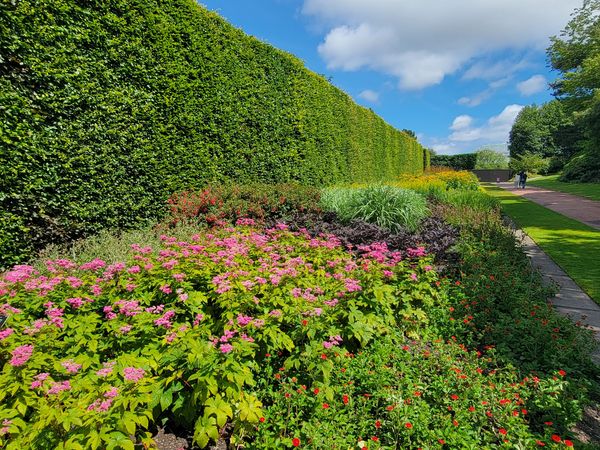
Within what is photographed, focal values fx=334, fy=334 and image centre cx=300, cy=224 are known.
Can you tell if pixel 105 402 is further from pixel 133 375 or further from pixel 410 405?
pixel 410 405

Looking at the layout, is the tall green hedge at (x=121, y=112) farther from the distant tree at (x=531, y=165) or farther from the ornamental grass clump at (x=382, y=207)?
the distant tree at (x=531, y=165)

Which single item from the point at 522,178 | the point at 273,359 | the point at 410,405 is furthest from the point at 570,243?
the point at 522,178

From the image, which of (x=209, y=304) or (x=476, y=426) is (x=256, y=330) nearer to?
(x=209, y=304)

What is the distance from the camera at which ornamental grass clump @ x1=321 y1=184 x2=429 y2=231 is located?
6.72 m

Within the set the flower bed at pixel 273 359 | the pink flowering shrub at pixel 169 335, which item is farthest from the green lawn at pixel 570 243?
the pink flowering shrub at pixel 169 335

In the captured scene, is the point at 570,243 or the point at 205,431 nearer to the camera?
the point at 205,431

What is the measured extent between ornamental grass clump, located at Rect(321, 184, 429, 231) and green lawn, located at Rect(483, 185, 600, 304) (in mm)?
2700

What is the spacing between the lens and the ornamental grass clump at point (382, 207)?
22.0 ft

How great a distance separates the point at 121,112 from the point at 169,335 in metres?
4.36

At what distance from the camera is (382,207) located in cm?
687

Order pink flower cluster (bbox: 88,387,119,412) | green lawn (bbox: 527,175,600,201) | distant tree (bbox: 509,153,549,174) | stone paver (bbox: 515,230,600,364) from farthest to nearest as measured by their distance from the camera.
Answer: distant tree (bbox: 509,153,549,174) → green lawn (bbox: 527,175,600,201) → stone paver (bbox: 515,230,600,364) → pink flower cluster (bbox: 88,387,119,412)

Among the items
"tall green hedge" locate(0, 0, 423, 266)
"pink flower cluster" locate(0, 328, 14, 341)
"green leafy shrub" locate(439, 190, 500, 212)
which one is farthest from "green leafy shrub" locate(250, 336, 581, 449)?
"green leafy shrub" locate(439, 190, 500, 212)

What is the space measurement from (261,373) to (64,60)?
15.8 feet

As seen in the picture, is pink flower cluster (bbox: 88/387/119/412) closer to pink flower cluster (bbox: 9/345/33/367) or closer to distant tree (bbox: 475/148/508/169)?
pink flower cluster (bbox: 9/345/33/367)
